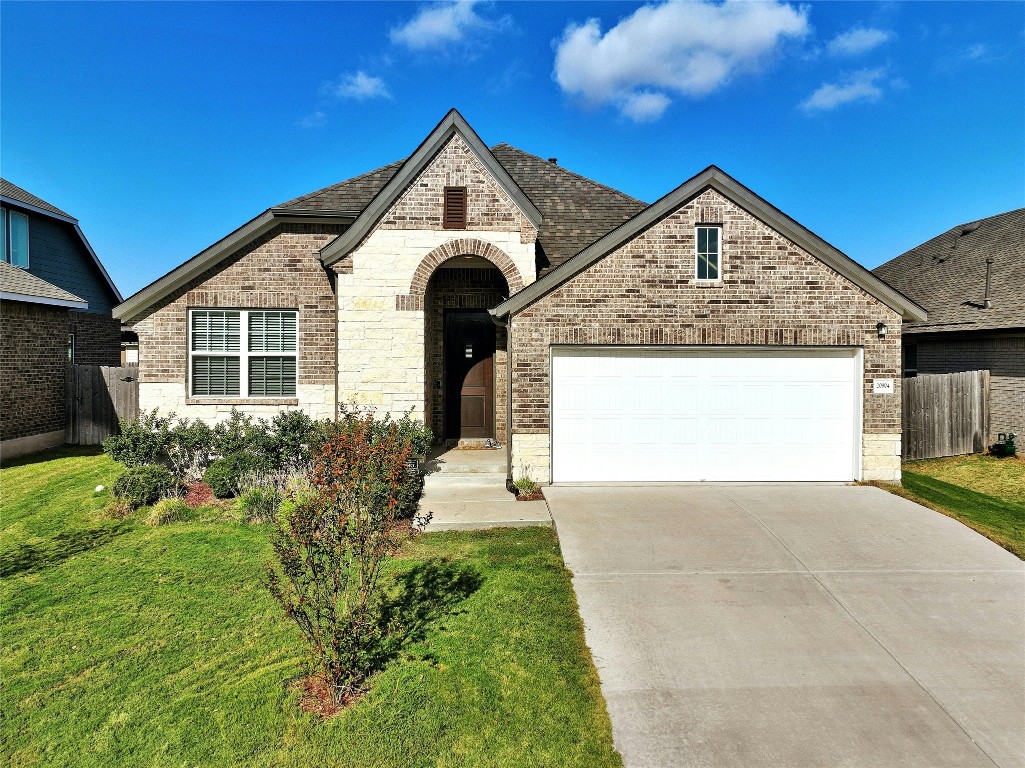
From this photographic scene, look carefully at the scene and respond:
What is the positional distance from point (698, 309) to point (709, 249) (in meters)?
1.10

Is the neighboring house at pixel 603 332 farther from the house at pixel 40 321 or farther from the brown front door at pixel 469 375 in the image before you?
the house at pixel 40 321

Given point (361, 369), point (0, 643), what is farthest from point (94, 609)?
point (361, 369)

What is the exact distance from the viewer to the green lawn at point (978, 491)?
319 inches

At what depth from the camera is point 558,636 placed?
478 centimetres

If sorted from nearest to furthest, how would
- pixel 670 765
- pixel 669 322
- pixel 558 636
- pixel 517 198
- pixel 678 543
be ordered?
pixel 670 765, pixel 558 636, pixel 678 543, pixel 669 322, pixel 517 198

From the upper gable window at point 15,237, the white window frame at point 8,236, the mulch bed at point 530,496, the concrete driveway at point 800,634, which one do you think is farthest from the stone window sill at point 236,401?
the upper gable window at point 15,237

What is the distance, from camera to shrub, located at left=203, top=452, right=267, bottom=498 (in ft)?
30.3

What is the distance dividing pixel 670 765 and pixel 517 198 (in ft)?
29.8

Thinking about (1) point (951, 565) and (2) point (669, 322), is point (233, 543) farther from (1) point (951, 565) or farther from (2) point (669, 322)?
(1) point (951, 565)

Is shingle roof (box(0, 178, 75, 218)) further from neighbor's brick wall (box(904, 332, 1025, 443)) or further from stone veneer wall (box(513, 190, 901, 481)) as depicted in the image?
neighbor's brick wall (box(904, 332, 1025, 443))

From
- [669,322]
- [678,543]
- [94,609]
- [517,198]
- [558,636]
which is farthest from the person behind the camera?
[517,198]

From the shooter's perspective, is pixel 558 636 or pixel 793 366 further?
pixel 793 366

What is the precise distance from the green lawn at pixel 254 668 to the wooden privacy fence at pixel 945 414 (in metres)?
11.2

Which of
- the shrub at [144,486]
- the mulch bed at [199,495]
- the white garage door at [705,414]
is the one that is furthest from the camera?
the white garage door at [705,414]
